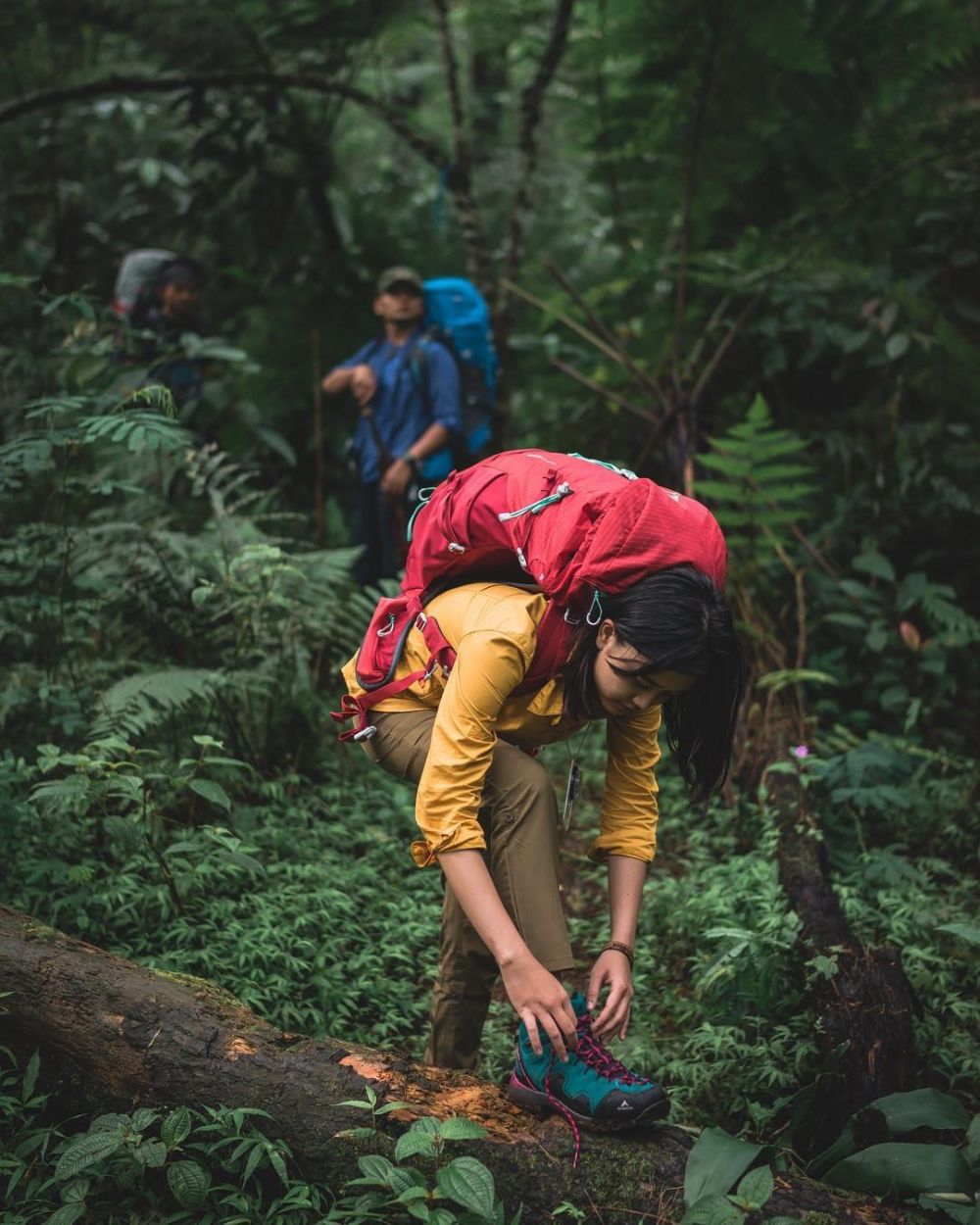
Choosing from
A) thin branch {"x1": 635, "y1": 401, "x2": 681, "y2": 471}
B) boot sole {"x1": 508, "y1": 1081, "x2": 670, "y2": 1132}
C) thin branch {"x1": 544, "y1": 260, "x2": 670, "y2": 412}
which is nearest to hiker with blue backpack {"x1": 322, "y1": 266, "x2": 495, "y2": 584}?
thin branch {"x1": 544, "y1": 260, "x2": 670, "y2": 412}

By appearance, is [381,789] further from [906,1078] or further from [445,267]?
[445,267]

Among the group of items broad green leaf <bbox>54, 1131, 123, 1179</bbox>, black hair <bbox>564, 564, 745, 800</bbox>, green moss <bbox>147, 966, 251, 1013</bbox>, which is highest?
black hair <bbox>564, 564, 745, 800</bbox>

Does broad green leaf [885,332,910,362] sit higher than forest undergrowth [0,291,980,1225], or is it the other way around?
broad green leaf [885,332,910,362]

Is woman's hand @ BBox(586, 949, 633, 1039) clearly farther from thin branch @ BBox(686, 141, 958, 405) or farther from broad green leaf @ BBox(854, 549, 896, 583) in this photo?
thin branch @ BBox(686, 141, 958, 405)

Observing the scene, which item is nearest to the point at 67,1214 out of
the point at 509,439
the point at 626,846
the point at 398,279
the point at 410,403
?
the point at 626,846

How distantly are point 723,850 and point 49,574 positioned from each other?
2944 mm

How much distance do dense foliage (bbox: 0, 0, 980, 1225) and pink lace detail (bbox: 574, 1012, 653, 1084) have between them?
397 mm

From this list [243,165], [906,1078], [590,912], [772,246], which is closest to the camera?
[906,1078]

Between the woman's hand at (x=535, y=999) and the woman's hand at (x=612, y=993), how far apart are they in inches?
8.6

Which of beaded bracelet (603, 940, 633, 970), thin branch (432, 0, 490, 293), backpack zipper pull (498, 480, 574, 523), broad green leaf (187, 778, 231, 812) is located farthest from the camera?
thin branch (432, 0, 490, 293)

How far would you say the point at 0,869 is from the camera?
10.5ft

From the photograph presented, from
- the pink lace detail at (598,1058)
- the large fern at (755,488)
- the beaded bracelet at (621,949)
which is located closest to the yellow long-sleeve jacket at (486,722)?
the beaded bracelet at (621,949)

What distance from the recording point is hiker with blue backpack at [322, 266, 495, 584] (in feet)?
19.1

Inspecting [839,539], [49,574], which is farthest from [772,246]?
[49,574]
